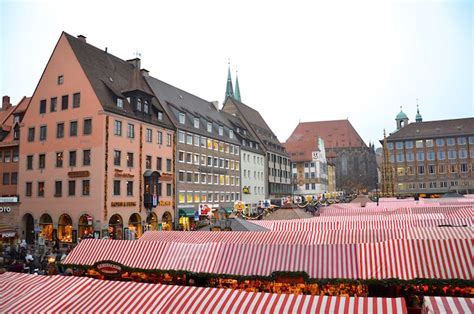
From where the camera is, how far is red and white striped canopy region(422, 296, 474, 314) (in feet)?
20.6

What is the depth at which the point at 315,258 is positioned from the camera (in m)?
11.8

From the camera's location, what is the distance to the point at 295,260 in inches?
468

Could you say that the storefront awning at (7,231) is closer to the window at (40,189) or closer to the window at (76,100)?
the window at (40,189)

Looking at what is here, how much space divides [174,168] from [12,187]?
49.6 ft

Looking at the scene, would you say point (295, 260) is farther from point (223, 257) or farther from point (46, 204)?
point (46, 204)

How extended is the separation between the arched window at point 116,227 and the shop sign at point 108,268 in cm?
2072

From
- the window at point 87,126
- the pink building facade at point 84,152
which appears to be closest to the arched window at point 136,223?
the pink building facade at point 84,152

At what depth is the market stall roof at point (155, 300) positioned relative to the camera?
23.3ft

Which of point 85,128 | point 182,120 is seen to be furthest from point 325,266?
point 182,120

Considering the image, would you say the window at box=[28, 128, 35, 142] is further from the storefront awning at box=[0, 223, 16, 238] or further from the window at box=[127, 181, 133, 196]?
the window at box=[127, 181, 133, 196]

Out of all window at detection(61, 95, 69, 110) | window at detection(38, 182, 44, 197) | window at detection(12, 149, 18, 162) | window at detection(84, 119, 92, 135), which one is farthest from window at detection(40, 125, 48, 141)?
window at detection(12, 149, 18, 162)

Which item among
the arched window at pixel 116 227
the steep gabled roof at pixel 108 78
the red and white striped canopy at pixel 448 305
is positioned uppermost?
the steep gabled roof at pixel 108 78

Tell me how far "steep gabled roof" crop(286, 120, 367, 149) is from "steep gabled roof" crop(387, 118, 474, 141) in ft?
108

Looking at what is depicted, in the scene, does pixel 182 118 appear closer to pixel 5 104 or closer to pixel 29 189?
pixel 29 189
